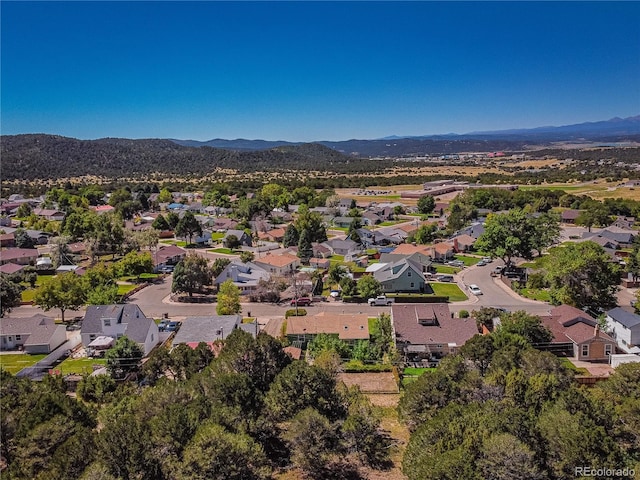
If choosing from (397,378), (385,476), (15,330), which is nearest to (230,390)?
(385,476)

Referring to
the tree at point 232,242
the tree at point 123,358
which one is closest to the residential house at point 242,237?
the tree at point 232,242

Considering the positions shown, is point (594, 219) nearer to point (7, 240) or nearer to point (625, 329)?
point (625, 329)

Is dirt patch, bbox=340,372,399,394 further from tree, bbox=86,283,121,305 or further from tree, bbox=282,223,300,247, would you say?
tree, bbox=282,223,300,247

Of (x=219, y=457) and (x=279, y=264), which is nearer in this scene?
(x=219, y=457)

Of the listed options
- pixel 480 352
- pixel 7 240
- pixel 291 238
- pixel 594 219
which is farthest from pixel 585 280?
pixel 7 240

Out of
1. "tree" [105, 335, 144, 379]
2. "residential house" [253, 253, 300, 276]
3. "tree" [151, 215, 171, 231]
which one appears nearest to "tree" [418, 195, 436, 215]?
"residential house" [253, 253, 300, 276]

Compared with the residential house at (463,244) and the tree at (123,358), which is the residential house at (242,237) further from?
the tree at (123,358)

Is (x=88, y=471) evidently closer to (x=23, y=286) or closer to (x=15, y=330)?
(x=15, y=330)
